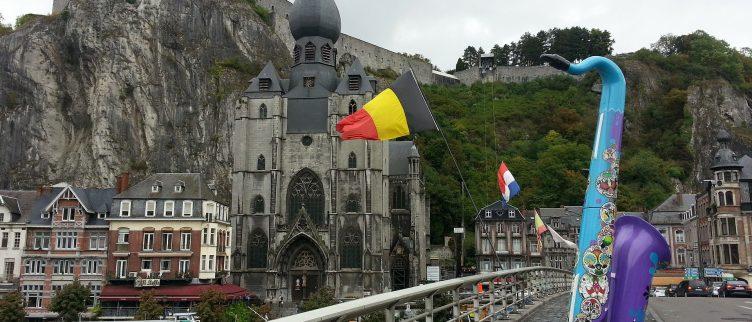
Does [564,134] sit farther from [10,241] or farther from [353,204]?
[10,241]

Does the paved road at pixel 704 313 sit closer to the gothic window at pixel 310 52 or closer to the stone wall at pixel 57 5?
the gothic window at pixel 310 52

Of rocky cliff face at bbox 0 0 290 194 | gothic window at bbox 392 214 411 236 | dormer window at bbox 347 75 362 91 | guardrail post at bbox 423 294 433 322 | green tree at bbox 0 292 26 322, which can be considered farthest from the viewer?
rocky cliff face at bbox 0 0 290 194

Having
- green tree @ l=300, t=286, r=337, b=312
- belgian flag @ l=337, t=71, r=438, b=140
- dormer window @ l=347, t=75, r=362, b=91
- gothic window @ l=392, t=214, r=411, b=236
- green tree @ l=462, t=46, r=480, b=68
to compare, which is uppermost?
green tree @ l=462, t=46, r=480, b=68

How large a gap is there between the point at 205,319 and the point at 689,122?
65800mm

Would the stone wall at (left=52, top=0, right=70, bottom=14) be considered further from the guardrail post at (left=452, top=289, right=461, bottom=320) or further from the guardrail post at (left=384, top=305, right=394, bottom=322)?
the guardrail post at (left=384, top=305, right=394, bottom=322)

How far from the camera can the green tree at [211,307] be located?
29.5 meters

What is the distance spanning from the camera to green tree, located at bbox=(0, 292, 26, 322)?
29.0m

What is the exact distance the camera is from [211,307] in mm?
30359

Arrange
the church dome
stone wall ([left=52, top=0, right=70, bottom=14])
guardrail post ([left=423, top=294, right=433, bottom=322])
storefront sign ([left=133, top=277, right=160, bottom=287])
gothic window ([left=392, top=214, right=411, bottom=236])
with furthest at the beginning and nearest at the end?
stone wall ([left=52, top=0, right=70, bottom=14]), gothic window ([left=392, top=214, right=411, bottom=236]), the church dome, storefront sign ([left=133, top=277, right=160, bottom=287]), guardrail post ([left=423, top=294, right=433, bottom=322])

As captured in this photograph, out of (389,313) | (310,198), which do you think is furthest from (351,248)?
(389,313)

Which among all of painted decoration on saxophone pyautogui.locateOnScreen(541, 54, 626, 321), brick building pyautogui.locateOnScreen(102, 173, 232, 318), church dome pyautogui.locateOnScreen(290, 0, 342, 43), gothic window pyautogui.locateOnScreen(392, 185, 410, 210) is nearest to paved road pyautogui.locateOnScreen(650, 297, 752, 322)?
painted decoration on saxophone pyautogui.locateOnScreen(541, 54, 626, 321)

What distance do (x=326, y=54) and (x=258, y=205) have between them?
11693 mm

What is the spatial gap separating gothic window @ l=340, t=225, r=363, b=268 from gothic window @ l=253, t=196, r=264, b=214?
5.31m

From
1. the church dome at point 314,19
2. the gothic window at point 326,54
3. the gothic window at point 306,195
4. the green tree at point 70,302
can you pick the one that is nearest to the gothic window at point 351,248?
the gothic window at point 306,195
